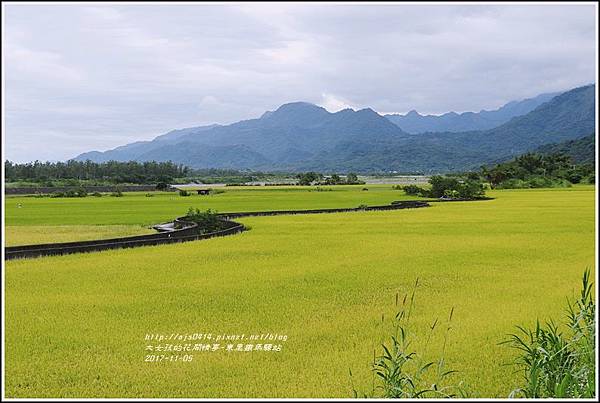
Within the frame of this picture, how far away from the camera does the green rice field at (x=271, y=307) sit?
5707 millimetres

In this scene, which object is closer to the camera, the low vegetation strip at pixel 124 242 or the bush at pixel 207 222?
the low vegetation strip at pixel 124 242

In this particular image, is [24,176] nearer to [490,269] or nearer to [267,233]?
[267,233]

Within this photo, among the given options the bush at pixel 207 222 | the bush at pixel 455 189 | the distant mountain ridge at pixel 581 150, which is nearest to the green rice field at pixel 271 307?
the bush at pixel 207 222

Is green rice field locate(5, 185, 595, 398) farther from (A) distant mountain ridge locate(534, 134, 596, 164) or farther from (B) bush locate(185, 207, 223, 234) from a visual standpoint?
(A) distant mountain ridge locate(534, 134, 596, 164)

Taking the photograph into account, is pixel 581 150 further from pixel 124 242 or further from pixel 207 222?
pixel 124 242

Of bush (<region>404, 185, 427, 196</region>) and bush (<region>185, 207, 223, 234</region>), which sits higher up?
bush (<region>404, 185, 427, 196</region>)

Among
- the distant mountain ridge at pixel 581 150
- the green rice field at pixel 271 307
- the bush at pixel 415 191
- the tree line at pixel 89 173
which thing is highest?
the distant mountain ridge at pixel 581 150

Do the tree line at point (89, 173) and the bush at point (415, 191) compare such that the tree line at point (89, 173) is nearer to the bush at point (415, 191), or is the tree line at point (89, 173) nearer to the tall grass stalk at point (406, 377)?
the bush at point (415, 191)

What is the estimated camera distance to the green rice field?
5.71 metres

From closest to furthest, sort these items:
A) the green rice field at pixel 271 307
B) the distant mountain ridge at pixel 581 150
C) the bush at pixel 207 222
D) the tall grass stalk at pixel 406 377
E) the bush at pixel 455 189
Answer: the tall grass stalk at pixel 406 377 → the green rice field at pixel 271 307 → the bush at pixel 207 222 → the bush at pixel 455 189 → the distant mountain ridge at pixel 581 150

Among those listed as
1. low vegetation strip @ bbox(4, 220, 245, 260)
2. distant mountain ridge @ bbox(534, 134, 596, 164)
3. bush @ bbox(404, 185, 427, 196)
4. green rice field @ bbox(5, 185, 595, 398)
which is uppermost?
distant mountain ridge @ bbox(534, 134, 596, 164)

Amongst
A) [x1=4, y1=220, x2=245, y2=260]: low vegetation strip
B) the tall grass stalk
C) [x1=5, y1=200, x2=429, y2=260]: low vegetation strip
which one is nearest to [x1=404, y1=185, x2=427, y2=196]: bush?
[x1=5, y1=200, x2=429, y2=260]: low vegetation strip

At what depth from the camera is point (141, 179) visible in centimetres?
7881

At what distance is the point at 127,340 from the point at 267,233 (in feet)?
47.5
